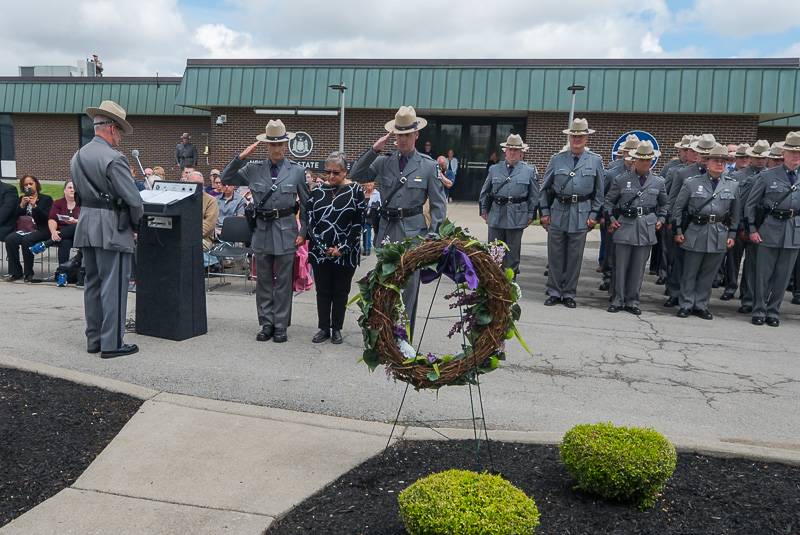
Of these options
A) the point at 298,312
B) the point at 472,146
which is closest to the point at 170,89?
the point at 472,146

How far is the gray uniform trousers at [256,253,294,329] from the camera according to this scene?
7.04m

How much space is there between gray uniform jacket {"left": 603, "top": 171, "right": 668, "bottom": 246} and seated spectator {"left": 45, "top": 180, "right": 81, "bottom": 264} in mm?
7671

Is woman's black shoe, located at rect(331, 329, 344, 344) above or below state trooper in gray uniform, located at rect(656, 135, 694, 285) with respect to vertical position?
below

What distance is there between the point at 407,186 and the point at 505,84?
579 inches

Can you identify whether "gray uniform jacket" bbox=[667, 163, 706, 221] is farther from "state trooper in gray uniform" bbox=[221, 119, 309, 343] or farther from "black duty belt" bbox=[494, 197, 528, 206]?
"state trooper in gray uniform" bbox=[221, 119, 309, 343]

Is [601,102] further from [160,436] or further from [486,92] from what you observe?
[160,436]

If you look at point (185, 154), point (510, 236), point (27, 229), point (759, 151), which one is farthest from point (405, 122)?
point (185, 154)

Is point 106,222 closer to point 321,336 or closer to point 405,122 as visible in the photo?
point 321,336

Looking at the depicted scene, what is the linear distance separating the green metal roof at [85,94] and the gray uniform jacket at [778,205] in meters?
22.8

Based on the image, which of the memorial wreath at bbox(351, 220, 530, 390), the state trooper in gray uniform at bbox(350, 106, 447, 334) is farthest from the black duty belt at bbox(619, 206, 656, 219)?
the memorial wreath at bbox(351, 220, 530, 390)

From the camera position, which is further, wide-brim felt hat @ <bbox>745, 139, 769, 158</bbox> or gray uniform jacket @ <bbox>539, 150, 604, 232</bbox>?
wide-brim felt hat @ <bbox>745, 139, 769, 158</bbox>

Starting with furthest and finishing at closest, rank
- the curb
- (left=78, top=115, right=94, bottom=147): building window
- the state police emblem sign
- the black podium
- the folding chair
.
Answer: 1. (left=78, top=115, right=94, bottom=147): building window
2. the state police emblem sign
3. the folding chair
4. the black podium
5. the curb

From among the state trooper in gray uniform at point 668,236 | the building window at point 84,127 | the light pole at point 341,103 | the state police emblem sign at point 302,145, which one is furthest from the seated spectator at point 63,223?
the building window at point 84,127

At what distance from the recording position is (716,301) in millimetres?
10203
